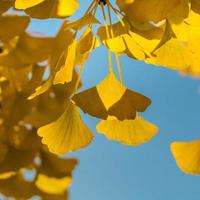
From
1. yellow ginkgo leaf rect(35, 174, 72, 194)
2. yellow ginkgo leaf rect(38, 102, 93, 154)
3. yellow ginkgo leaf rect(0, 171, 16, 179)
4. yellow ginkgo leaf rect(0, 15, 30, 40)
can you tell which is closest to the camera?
yellow ginkgo leaf rect(38, 102, 93, 154)

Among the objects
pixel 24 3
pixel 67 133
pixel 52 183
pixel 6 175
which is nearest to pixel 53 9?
pixel 24 3

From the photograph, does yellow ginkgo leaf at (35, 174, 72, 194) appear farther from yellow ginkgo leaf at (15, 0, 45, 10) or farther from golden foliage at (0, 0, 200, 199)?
yellow ginkgo leaf at (15, 0, 45, 10)

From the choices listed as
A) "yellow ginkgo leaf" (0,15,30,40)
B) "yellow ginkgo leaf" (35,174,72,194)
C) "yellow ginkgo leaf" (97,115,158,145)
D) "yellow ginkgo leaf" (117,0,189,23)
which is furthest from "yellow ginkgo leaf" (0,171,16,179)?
"yellow ginkgo leaf" (117,0,189,23)

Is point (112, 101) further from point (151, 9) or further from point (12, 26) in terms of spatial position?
point (12, 26)

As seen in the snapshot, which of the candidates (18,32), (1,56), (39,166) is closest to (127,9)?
(18,32)

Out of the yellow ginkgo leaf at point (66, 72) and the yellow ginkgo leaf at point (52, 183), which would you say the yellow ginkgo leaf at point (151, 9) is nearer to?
the yellow ginkgo leaf at point (66, 72)

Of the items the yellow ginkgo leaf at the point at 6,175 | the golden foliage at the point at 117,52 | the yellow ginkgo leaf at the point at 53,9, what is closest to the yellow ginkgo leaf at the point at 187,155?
the golden foliage at the point at 117,52

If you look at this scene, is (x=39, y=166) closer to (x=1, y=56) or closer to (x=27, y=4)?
(x=1, y=56)
